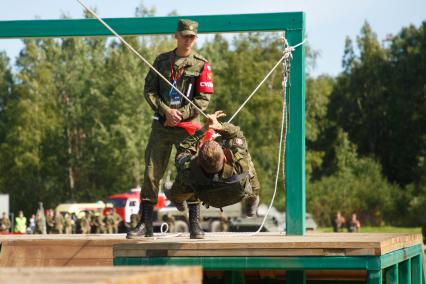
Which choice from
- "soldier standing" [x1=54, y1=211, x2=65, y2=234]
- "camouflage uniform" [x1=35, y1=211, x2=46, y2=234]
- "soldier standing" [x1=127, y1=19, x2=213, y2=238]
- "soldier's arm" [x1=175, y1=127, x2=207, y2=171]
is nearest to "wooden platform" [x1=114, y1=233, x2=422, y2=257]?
"soldier's arm" [x1=175, y1=127, x2=207, y2=171]

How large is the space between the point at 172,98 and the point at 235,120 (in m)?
47.7

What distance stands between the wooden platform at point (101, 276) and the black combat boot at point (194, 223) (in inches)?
137

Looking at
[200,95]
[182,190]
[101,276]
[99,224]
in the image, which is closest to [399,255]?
[182,190]

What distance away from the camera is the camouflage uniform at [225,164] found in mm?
7707

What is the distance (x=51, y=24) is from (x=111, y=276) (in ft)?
18.2

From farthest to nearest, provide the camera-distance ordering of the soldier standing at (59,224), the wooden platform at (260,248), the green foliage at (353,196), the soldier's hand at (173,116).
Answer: the green foliage at (353,196) < the soldier standing at (59,224) < the soldier's hand at (173,116) < the wooden platform at (260,248)

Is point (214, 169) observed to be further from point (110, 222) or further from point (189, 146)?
point (110, 222)

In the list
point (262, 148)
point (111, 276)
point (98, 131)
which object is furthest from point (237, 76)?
point (111, 276)

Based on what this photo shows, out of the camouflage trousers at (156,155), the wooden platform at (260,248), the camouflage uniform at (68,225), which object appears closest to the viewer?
the wooden platform at (260,248)

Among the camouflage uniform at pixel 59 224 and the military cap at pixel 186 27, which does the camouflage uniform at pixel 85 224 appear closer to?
the camouflage uniform at pixel 59 224

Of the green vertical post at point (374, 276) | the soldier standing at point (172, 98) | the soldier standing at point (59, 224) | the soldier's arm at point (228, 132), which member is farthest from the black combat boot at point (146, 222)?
the soldier standing at point (59, 224)

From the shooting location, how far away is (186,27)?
891 centimetres

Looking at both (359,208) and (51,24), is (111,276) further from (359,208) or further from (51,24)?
(359,208)

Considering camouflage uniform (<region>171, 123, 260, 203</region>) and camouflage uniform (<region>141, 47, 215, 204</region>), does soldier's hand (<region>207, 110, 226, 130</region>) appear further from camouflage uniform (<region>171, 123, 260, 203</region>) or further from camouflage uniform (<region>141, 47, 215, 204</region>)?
camouflage uniform (<region>141, 47, 215, 204</region>)
